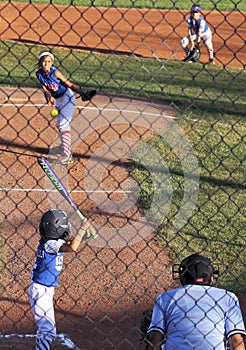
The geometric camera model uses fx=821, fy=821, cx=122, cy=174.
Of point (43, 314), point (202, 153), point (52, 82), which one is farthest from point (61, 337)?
point (202, 153)

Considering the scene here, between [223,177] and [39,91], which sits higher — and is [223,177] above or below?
below

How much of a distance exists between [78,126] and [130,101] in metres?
1.56

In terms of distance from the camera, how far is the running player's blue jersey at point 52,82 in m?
12.1

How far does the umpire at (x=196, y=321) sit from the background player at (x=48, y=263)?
1.91 metres

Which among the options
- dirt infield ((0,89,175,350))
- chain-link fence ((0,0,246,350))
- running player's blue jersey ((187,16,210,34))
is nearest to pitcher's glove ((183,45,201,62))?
running player's blue jersey ((187,16,210,34))

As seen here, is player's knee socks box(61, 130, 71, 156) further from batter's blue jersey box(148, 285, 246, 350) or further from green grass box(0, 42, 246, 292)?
batter's blue jersey box(148, 285, 246, 350)

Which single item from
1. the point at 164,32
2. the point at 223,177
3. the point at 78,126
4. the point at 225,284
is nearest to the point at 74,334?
the point at 225,284

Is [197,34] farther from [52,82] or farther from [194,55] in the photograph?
[52,82]

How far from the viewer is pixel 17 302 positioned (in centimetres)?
876

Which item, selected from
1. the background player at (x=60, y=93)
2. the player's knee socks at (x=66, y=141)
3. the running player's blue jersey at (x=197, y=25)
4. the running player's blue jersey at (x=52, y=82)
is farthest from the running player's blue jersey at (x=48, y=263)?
the running player's blue jersey at (x=197, y=25)

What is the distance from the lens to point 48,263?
737 cm

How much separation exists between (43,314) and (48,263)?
0.49 meters

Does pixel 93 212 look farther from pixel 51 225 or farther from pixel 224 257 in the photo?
pixel 51 225

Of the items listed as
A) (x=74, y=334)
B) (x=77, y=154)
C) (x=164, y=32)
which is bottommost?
(x=74, y=334)
